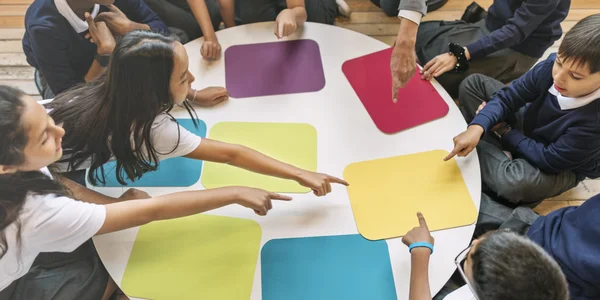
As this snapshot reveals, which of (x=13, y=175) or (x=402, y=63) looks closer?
(x=13, y=175)

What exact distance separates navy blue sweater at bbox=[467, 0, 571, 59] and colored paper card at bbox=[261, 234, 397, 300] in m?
0.82

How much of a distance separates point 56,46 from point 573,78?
4.13 feet

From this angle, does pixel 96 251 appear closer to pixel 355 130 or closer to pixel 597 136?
pixel 355 130

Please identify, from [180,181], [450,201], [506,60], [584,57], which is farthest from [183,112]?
[506,60]

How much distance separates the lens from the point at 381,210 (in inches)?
38.4

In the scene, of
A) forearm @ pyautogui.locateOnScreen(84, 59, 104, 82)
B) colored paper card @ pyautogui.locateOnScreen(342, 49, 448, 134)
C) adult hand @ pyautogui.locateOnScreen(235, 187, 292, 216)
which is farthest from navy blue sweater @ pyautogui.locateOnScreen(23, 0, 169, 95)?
colored paper card @ pyautogui.locateOnScreen(342, 49, 448, 134)

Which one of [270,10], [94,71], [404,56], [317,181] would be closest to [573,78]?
[404,56]

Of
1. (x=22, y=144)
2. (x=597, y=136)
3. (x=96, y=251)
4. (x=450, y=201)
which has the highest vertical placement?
(x=22, y=144)

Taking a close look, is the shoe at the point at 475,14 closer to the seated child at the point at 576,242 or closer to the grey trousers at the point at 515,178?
the grey trousers at the point at 515,178

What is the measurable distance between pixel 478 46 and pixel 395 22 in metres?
0.53

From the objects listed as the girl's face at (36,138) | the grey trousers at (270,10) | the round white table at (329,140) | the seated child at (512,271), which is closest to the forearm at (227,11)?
the grey trousers at (270,10)

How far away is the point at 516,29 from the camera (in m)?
1.33

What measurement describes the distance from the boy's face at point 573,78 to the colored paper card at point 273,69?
563 millimetres

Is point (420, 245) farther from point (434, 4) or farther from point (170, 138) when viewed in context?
point (434, 4)
